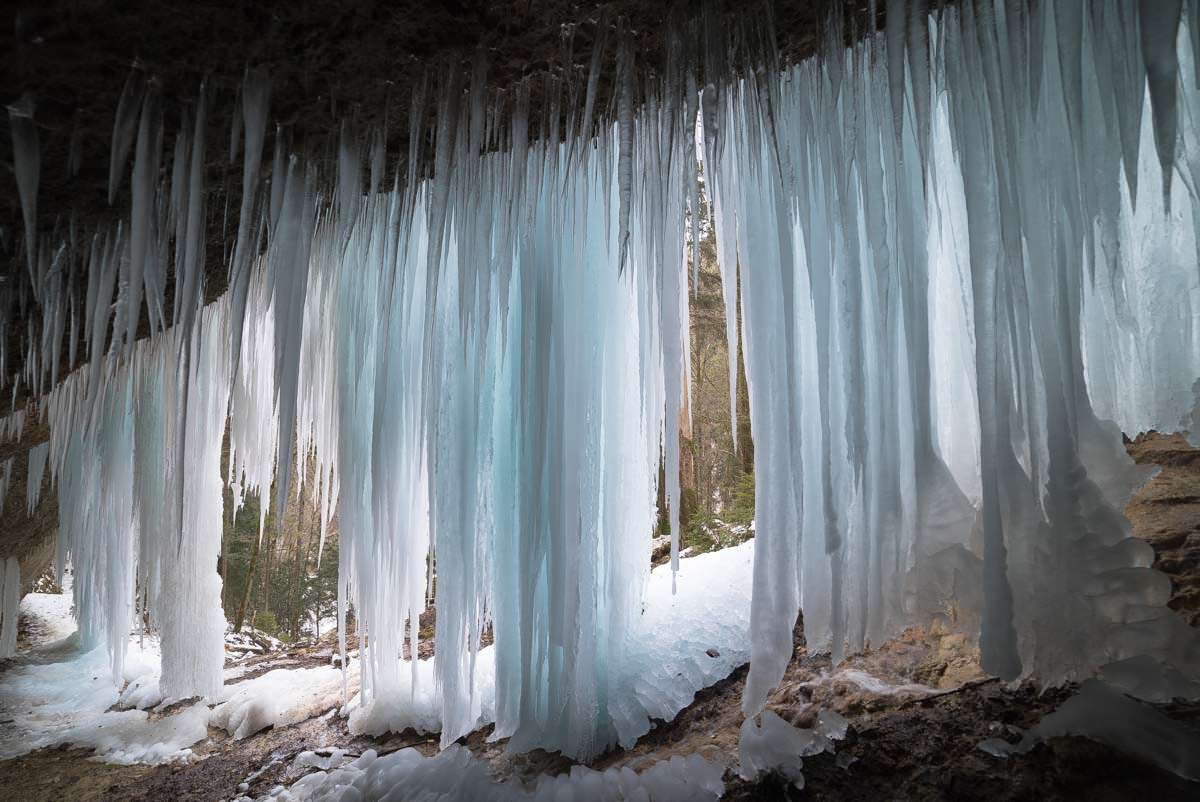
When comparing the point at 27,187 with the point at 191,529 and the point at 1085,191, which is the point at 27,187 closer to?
the point at 1085,191

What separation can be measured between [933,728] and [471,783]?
190cm

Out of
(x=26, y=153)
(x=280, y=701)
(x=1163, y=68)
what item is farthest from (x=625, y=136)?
(x=280, y=701)

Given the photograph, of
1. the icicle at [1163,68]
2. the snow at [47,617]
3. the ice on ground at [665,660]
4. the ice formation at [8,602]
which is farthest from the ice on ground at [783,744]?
the snow at [47,617]

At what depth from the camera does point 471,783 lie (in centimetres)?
285

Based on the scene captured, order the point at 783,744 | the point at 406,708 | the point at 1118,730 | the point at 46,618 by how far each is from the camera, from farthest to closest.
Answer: the point at 46,618
the point at 406,708
the point at 783,744
the point at 1118,730

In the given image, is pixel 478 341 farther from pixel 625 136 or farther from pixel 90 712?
pixel 90 712

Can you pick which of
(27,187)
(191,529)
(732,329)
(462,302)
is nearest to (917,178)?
(732,329)

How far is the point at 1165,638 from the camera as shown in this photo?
1.85 m

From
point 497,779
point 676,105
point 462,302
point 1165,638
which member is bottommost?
point 497,779

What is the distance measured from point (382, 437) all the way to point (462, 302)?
0.92m

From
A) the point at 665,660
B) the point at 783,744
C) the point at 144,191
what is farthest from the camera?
the point at 665,660

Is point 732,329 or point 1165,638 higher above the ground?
point 732,329

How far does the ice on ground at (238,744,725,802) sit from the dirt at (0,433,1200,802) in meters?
0.11

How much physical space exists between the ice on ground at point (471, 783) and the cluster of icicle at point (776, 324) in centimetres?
23
